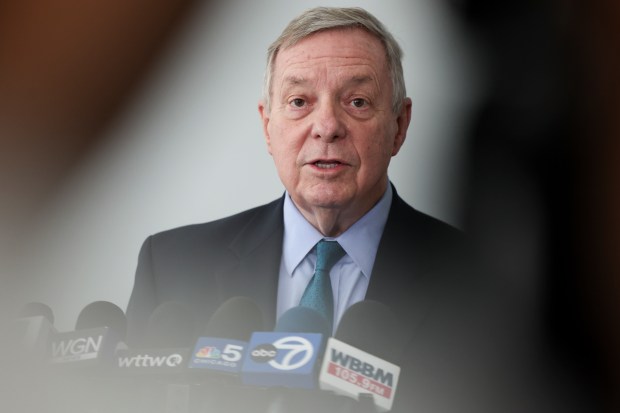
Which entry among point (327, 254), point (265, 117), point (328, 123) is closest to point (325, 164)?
point (328, 123)

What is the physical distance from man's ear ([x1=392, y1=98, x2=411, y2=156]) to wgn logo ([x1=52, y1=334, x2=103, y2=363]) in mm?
909

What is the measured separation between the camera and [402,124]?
2025mm

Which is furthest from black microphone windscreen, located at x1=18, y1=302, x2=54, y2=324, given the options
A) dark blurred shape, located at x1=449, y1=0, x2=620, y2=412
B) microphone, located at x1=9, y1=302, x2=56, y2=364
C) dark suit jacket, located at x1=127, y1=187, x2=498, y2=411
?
dark blurred shape, located at x1=449, y1=0, x2=620, y2=412

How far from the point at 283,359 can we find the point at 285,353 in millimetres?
11

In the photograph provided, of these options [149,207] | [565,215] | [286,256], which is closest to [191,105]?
[149,207]

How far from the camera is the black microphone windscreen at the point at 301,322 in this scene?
1357mm

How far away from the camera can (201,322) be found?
190 cm

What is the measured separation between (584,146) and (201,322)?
105cm

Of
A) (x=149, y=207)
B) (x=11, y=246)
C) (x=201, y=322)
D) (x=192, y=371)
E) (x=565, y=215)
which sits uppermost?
(x=565, y=215)

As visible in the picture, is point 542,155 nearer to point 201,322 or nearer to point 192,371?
point 201,322

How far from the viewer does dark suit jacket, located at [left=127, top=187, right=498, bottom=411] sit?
1.83m

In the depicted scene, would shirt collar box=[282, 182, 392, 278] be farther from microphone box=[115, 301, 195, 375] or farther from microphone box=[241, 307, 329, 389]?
microphone box=[241, 307, 329, 389]

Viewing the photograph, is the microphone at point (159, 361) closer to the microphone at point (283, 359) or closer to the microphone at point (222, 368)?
the microphone at point (222, 368)

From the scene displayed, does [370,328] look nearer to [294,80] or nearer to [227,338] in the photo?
[227,338]
